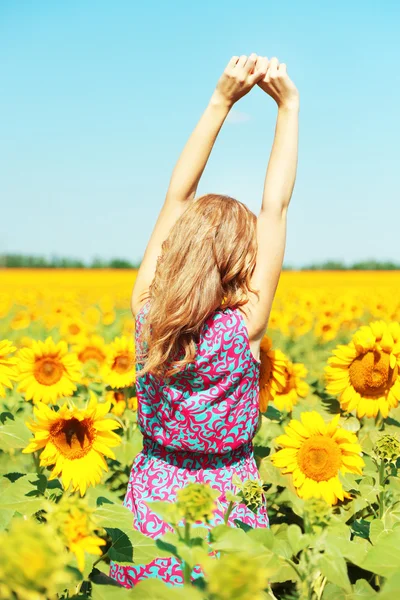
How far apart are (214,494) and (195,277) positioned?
1202mm

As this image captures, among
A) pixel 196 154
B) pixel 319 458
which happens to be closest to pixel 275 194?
pixel 196 154

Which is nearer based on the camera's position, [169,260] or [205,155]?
[169,260]

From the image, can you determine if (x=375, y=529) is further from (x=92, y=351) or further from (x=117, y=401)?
(x=92, y=351)

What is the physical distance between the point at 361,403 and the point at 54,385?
65.7 inches

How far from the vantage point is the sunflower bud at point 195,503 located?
1.30 m

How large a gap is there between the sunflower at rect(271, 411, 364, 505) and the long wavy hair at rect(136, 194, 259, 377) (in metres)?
0.56

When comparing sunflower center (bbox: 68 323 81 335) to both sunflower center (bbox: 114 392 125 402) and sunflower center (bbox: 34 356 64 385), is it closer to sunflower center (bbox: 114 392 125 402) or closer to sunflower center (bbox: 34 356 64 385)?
sunflower center (bbox: 114 392 125 402)

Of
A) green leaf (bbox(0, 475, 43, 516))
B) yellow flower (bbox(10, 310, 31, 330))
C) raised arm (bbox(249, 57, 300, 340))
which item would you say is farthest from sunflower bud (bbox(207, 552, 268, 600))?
yellow flower (bbox(10, 310, 31, 330))

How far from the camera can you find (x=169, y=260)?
2555 mm

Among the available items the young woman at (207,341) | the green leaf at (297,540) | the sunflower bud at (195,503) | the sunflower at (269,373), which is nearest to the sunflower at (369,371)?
the sunflower at (269,373)

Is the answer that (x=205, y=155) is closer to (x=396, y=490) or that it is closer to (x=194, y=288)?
(x=194, y=288)

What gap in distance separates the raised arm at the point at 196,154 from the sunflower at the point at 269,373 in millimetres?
742

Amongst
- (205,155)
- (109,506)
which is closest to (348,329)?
(205,155)

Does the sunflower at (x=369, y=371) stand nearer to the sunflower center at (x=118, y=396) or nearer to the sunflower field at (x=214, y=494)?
the sunflower field at (x=214, y=494)
